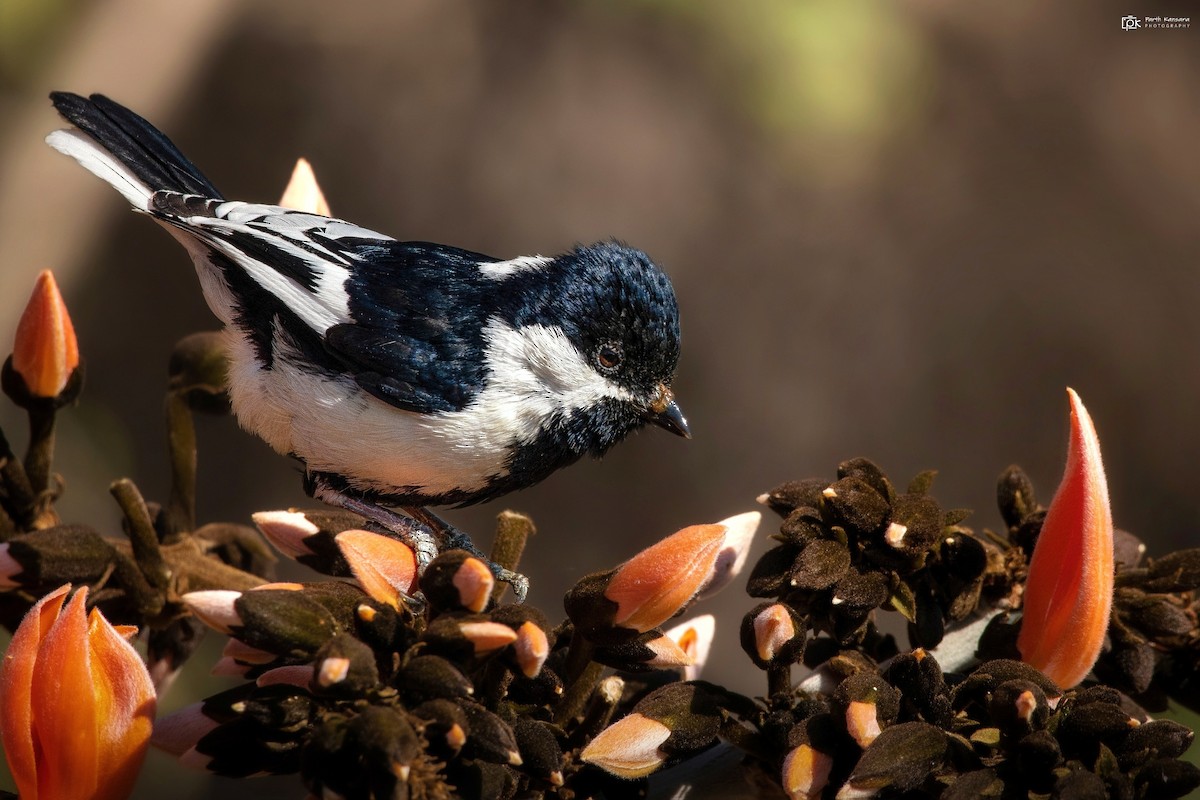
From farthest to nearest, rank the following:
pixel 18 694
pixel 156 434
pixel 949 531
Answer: pixel 156 434
pixel 949 531
pixel 18 694

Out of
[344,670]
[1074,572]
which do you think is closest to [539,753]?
[344,670]

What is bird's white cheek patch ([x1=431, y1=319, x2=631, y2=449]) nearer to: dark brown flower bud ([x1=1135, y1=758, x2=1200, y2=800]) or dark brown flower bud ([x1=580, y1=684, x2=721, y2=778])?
dark brown flower bud ([x1=580, y1=684, x2=721, y2=778])

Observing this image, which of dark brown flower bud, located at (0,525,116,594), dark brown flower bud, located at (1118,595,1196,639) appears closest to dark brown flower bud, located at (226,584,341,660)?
dark brown flower bud, located at (0,525,116,594)

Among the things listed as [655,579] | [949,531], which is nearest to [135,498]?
[655,579]

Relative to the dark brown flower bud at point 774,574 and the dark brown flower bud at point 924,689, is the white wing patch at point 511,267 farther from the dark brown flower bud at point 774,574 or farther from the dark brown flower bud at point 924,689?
the dark brown flower bud at point 924,689

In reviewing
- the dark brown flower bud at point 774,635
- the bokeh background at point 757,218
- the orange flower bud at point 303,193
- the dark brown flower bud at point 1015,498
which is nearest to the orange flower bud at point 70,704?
the dark brown flower bud at point 774,635

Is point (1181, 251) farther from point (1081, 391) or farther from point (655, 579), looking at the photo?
point (655, 579)

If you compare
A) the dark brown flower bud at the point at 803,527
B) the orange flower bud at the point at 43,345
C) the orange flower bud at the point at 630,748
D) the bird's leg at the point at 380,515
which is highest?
the orange flower bud at the point at 43,345
